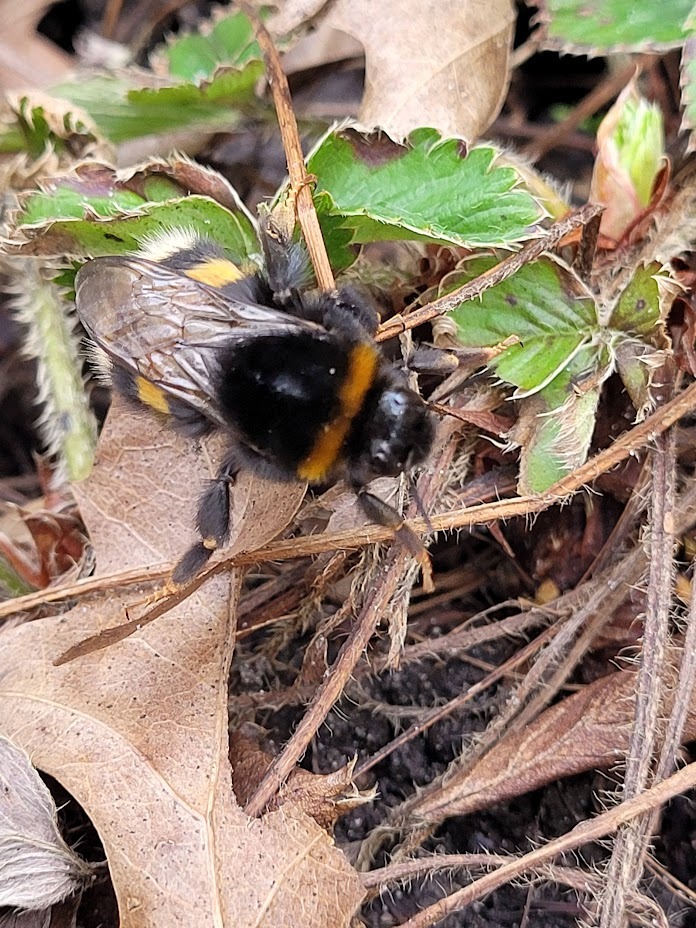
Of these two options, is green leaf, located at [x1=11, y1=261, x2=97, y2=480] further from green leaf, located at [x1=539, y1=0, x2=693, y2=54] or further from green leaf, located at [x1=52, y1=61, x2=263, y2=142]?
green leaf, located at [x1=539, y1=0, x2=693, y2=54]

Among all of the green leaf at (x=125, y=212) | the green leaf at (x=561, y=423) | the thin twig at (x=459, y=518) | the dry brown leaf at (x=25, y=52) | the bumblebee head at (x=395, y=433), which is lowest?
the thin twig at (x=459, y=518)

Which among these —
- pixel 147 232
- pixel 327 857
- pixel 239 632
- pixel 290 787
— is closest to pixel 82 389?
pixel 147 232

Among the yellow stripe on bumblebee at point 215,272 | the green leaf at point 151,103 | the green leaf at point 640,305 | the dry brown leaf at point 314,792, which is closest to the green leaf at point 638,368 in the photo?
the green leaf at point 640,305

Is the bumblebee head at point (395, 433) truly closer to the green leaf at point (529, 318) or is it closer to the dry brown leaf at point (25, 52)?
the green leaf at point (529, 318)

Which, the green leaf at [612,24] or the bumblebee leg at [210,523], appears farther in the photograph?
the green leaf at [612,24]

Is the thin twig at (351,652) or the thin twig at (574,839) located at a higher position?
the thin twig at (351,652)

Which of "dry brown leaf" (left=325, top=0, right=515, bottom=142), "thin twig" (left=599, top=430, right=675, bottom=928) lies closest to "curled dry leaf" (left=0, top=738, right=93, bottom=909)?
"thin twig" (left=599, top=430, right=675, bottom=928)
